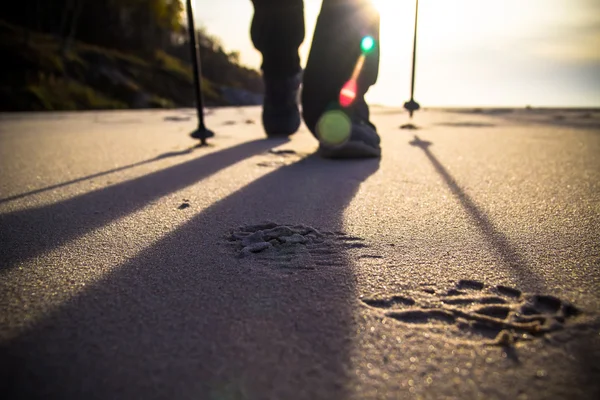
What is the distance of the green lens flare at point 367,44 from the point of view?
6.82 feet

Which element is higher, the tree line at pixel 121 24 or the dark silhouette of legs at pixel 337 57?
the tree line at pixel 121 24

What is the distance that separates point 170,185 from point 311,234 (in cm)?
82

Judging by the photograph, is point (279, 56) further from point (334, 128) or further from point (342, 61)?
point (334, 128)

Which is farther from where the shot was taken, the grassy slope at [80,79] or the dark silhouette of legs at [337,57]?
the grassy slope at [80,79]

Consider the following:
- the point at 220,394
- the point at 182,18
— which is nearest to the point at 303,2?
the point at 220,394

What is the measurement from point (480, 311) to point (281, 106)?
2888 millimetres

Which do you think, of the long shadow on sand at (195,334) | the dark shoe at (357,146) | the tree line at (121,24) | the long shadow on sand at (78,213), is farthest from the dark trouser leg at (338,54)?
the tree line at (121,24)

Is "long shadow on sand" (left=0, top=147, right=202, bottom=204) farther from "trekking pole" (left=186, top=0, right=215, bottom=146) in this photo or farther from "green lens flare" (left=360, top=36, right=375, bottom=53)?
"green lens flare" (left=360, top=36, right=375, bottom=53)

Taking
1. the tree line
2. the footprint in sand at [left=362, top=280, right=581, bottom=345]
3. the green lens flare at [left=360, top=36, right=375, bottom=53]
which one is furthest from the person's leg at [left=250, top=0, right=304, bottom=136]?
the tree line

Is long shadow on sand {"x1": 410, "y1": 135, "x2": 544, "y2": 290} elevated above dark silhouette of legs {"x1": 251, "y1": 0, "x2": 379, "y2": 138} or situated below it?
below

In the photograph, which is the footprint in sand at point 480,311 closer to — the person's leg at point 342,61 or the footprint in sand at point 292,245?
the footprint in sand at point 292,245

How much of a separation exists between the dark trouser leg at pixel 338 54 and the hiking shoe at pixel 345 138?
0.07m

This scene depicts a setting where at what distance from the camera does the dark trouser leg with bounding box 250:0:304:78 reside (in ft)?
9.21

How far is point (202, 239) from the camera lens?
92 centimetres
